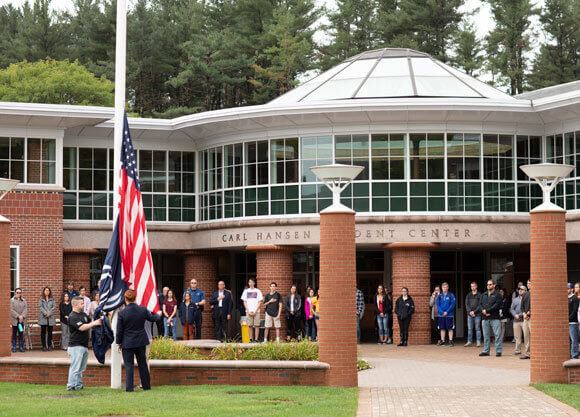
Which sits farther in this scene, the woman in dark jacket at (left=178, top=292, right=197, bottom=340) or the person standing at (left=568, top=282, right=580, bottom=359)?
the woman in dark jacket at (left=178, top=292, right=197, bottom=340)

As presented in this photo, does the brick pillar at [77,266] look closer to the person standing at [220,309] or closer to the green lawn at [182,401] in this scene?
the person standing at [220,309]

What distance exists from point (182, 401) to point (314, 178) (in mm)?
15393

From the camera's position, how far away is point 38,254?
28344 millimetres

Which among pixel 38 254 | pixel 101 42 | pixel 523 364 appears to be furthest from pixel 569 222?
pixel 101 42

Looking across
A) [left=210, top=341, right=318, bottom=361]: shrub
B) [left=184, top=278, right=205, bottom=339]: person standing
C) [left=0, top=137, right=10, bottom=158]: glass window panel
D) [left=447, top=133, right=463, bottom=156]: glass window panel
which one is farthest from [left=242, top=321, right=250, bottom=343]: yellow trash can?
[left=210, top=341, right=318, bottom=361]: shrub

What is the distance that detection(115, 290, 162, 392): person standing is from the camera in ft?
51.8

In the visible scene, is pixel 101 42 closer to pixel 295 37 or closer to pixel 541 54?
pixel 295 37

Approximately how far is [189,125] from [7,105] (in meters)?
5.43

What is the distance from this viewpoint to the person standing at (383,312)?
2786 cm

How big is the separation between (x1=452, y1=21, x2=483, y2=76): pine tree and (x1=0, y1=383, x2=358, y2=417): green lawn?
38.0 m

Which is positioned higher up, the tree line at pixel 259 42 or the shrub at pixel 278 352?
the tree line at pixel 259 42

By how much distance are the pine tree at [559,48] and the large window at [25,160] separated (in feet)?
98.3

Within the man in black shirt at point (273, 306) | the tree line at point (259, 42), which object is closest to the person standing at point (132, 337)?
the man in black shirt at point (273, 306)

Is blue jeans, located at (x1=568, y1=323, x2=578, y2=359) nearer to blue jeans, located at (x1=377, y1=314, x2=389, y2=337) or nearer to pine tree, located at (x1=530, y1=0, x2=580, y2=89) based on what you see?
blue jeans, located at (x1=377, y1=314, x2=389, y2=337)
